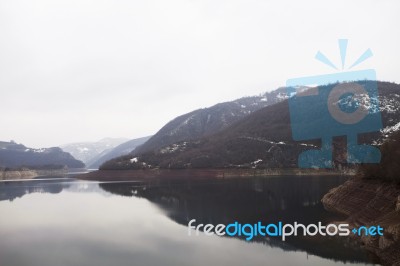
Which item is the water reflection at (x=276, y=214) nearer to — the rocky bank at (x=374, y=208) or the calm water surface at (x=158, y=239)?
the calm water surface at (x=158, y=239)

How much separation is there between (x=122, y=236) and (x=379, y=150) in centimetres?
3851

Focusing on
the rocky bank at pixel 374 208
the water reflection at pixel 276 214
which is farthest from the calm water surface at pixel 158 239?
the rocky bank at pixel 374 208

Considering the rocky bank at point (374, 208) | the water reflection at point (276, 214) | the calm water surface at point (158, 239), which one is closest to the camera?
the rocky bank at point (374, 208)

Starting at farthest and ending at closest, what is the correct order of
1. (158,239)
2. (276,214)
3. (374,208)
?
(276,214), (374,208), (158,239)

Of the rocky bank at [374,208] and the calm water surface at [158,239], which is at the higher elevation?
the rocky bank at [374,208]

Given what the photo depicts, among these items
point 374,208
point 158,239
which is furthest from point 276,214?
point 158,239

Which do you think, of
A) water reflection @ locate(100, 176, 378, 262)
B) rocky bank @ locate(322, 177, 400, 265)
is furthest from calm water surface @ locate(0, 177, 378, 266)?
rocky bank @ locate(322, 177, 400, 265)

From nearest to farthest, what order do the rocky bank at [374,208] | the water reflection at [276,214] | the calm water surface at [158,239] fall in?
the rocky bank at [374,208], the calm water surface at [158,239], the water reflection at [276,214]

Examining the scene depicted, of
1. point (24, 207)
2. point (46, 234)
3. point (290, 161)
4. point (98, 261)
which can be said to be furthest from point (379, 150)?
point (290, 161)

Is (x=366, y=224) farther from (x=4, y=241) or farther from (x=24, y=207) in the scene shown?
(x=24, y=207)

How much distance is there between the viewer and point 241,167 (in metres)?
197

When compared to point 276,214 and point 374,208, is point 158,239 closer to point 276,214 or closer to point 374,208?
point 276,214

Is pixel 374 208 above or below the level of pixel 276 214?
above

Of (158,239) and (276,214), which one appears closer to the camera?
(158,239)
